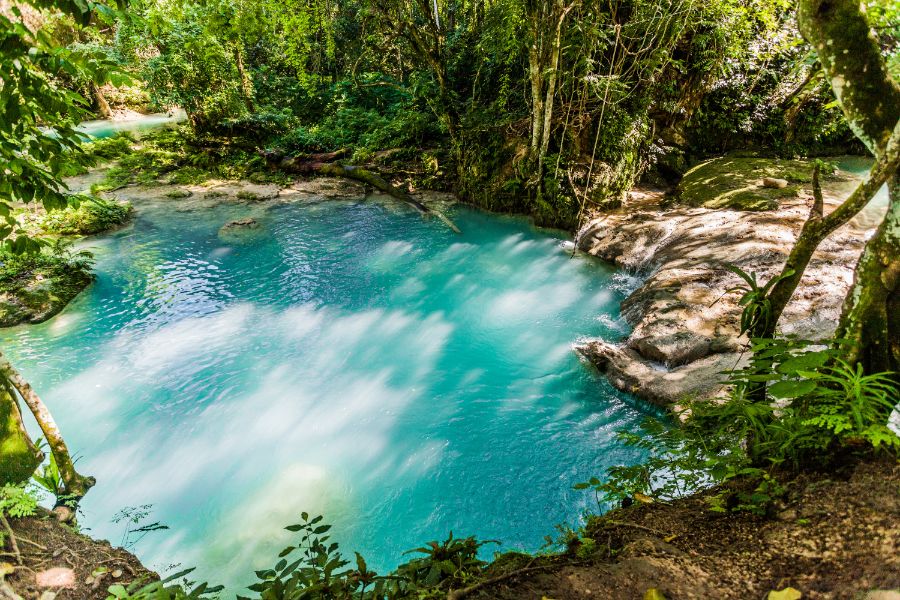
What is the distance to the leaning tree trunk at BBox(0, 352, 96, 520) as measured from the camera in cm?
364

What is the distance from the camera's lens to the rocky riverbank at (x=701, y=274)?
5.21 meters

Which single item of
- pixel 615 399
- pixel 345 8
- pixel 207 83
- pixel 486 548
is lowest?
pixel 486 548

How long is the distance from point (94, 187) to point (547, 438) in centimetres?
1472

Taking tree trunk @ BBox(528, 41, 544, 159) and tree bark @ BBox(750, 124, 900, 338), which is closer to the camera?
tree bark @ BBox(750, 124, 900, 338)

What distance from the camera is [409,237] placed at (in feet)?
35.6

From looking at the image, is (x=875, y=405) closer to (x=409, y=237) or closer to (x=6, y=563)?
(x=6, y=563)

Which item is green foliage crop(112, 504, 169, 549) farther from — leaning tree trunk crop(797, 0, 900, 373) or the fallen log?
the fallen log

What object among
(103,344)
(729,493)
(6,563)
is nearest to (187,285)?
(103,344)

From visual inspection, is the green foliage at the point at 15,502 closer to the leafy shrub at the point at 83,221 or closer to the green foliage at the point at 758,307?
the green foliage at the point at 758,307

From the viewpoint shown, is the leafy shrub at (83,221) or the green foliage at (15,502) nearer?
the green foliage at (15,502)

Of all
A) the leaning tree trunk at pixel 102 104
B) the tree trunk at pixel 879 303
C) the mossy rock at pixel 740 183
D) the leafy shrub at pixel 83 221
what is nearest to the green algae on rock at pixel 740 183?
the mossy rock at pixel 740 183

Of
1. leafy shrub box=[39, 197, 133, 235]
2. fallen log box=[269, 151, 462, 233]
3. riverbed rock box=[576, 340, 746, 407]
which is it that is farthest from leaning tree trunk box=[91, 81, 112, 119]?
riverbed rock box=[576, 340, 746, 407]

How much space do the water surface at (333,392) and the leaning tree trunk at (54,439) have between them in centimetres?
23

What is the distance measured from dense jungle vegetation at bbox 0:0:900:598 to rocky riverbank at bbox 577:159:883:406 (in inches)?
26.6
